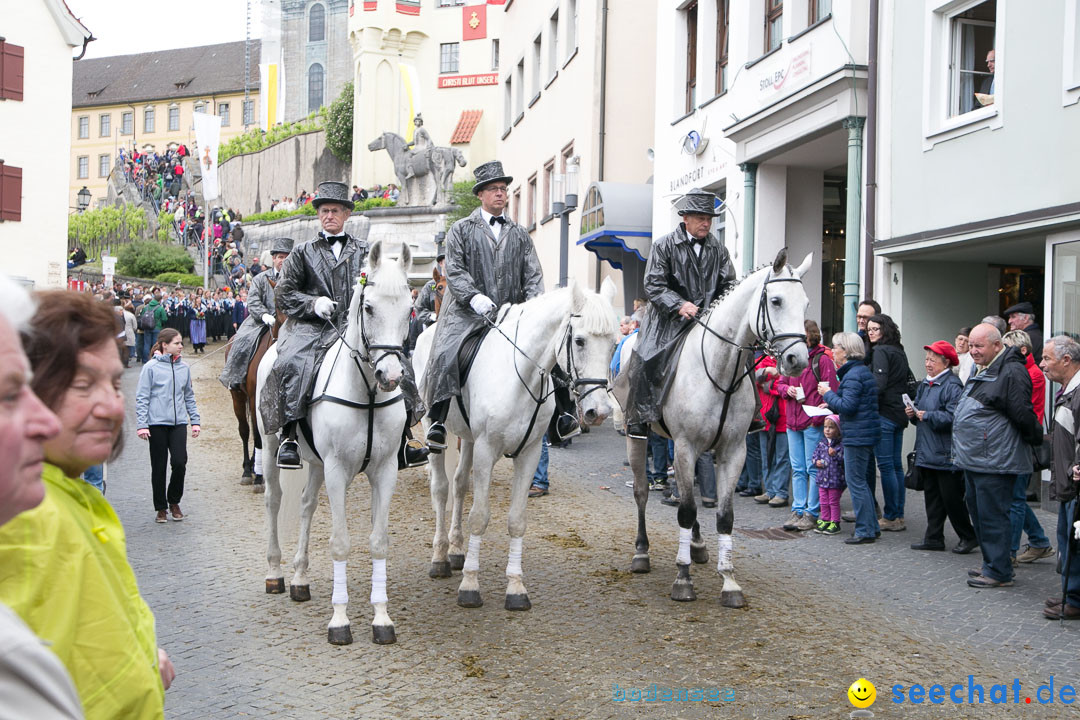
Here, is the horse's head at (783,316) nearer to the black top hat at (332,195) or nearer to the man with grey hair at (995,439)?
the man with grey hair at (995,439)

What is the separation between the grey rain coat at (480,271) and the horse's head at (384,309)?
1190mm

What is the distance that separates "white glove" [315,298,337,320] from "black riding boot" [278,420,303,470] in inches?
29.2

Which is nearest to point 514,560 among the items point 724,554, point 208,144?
point 724,554

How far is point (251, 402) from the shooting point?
11680 millimetres

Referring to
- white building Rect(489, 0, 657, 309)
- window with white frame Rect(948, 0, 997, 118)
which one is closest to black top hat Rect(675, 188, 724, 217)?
window with white frame Rect(948, 0, 997, 118)

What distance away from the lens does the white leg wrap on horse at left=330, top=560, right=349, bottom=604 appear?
20.9ft

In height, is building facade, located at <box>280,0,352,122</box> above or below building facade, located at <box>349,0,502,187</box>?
above

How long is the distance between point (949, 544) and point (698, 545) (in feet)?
8.77

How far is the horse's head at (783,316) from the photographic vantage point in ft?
23.0

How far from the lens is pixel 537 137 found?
32719 mm

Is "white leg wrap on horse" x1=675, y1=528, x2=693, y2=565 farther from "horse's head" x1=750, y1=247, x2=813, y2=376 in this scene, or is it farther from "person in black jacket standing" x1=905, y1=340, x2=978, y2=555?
"person in black jacket standing" x1=905, y1=340, x2=978, y2=555

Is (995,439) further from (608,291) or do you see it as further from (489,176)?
(489,176)

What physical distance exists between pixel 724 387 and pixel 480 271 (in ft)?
6.69

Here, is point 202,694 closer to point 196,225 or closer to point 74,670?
point 74,670
